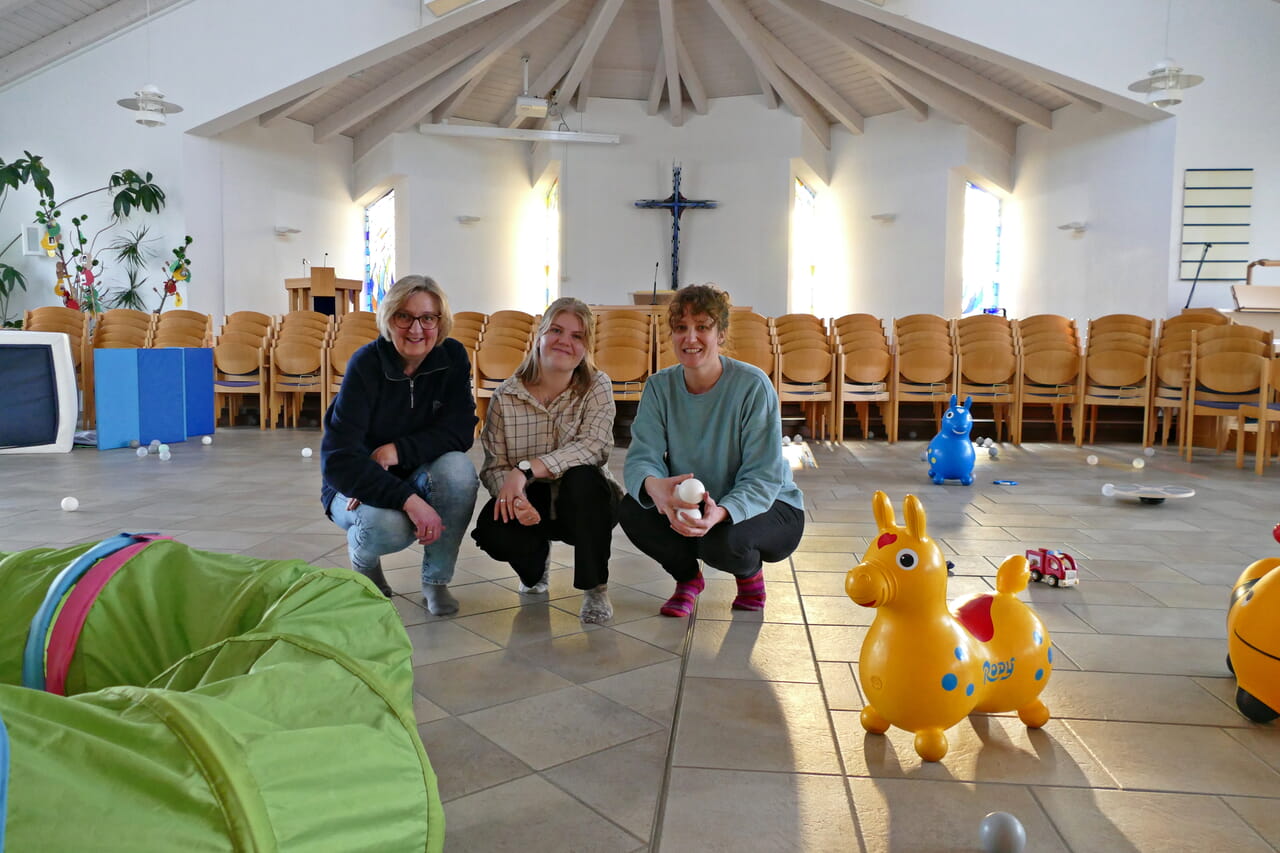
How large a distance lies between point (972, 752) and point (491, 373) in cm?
578

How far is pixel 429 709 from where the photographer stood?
1.76m

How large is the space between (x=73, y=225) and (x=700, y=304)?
10.2 metres

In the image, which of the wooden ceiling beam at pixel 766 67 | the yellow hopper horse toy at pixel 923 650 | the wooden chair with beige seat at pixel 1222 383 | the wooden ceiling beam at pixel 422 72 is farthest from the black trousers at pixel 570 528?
the wooden ceiling beam at pixel 422 72

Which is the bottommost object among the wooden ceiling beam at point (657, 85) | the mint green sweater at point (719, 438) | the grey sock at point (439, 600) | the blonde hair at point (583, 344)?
the grey sock at point (439, 600)

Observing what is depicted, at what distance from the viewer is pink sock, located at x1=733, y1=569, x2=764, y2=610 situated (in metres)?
2.44

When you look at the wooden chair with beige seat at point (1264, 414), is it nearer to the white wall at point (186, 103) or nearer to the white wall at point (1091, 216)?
the white wall at point (1091, 216)

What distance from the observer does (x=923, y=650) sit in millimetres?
1497

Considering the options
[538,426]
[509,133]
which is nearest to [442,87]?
[509,133]

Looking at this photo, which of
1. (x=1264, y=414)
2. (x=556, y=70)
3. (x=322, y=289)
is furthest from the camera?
(x=556, y=70)

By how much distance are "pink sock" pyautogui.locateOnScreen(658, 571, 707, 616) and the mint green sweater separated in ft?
1.01

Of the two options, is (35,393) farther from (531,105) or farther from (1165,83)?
(531,105)

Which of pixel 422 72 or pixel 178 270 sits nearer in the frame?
pixel 178 270

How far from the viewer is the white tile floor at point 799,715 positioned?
134 centimetres

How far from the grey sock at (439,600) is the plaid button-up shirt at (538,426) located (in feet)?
1.03
